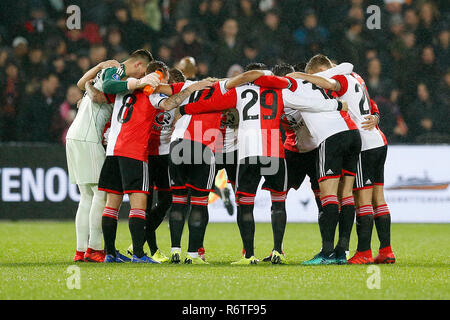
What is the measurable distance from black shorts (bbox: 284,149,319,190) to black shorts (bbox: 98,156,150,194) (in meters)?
1.48

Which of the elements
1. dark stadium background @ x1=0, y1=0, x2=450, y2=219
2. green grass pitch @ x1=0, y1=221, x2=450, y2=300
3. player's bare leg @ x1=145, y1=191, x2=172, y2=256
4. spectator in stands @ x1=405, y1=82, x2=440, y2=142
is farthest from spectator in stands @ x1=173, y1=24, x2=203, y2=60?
player's bare leg @ x1=145, y1=191, x2=172, y2=256

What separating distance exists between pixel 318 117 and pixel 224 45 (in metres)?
7.59

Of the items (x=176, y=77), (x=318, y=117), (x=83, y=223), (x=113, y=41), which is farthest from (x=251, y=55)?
(x=83, y=223)

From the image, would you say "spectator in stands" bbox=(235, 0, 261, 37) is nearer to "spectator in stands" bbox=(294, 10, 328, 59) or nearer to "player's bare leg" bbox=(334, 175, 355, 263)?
"spectator in stands" bbox=(294, 10, 328, 59)

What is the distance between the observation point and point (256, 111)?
7137 millimetres

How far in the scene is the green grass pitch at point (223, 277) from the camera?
5.22 metres

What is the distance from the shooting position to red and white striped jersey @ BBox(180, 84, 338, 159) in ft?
23.2

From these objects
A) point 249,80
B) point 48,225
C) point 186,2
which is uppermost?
point 186,2

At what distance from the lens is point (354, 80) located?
7.64 m

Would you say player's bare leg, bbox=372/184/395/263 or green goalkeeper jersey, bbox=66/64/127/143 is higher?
green goalkeeper jersey, bbox=66/64/127/143
